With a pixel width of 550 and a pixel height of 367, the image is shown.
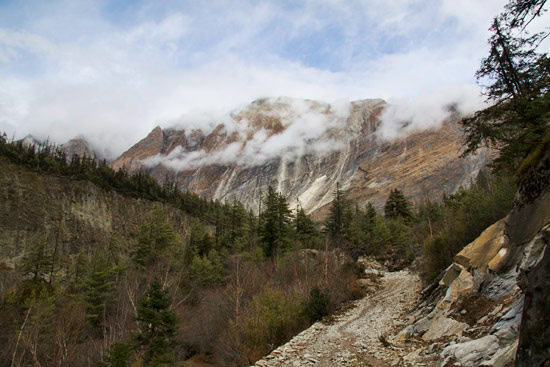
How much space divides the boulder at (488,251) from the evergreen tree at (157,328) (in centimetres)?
1258

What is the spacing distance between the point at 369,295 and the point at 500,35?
1659 cm

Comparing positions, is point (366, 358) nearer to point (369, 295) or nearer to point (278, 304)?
point (278, 304)

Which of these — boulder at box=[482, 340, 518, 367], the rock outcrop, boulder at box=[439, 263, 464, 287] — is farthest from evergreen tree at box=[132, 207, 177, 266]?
boulder at box=[482, 340, 518, 367]

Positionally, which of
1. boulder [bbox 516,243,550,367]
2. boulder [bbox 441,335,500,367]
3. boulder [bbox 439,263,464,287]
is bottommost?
boulder [bbox 439,263,464,287]

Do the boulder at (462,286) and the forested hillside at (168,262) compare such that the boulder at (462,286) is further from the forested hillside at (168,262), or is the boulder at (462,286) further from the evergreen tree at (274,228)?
the evergreen tree at (274,228)

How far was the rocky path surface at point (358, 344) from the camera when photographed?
9.17 metres

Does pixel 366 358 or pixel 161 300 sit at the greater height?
pixel 161 300

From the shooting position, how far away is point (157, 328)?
15320 millimetres

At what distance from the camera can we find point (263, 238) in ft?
143

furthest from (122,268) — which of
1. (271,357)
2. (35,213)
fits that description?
(271,357)

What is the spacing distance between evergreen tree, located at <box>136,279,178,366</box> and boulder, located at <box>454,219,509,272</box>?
41.3 feet

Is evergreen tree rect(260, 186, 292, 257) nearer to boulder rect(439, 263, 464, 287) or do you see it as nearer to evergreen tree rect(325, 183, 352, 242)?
evergreen tree rect(325, 183, 352, 242)

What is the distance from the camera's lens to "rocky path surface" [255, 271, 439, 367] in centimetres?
917

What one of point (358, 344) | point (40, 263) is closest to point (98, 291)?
point (40, 263)
